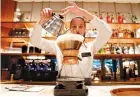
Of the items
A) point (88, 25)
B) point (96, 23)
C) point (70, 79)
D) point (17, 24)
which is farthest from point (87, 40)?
point (70, 79)

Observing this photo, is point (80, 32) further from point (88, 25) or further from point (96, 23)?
point (88, 25)

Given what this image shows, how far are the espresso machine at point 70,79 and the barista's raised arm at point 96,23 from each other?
288mm

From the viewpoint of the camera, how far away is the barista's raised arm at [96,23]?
4.36 feet

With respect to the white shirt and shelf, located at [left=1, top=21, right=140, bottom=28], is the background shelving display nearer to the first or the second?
shelf, located at [left=1, top=21, right=140, bottom=28]

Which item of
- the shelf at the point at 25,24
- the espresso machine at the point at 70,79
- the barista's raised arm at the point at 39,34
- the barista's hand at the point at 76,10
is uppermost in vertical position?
the shelf at the point at 25,24

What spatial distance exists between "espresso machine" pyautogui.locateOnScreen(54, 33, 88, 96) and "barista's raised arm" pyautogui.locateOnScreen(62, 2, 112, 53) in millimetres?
288

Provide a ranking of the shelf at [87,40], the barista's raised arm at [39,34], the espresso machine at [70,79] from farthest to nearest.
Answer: the shelf at [87,40] → the barista's raised arm at [39,34] → the espresso machine at [70,79]

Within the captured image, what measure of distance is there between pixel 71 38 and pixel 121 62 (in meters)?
2.97

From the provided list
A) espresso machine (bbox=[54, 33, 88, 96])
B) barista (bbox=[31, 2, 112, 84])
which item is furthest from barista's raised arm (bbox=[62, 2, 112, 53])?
espresso machine (bbox=[54, 33, 88, 96])

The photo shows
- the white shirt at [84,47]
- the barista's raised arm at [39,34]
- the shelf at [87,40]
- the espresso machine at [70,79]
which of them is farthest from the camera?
the shelf at [87,40]

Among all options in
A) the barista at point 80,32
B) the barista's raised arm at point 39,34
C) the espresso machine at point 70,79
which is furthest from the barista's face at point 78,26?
the espresso machine at point 70,79

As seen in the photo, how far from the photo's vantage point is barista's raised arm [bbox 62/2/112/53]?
1.33 meters

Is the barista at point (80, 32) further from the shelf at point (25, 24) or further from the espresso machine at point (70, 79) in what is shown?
the shelf at point (25, 24)

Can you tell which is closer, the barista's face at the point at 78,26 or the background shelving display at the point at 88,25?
the barista's face at the point at 78,26
